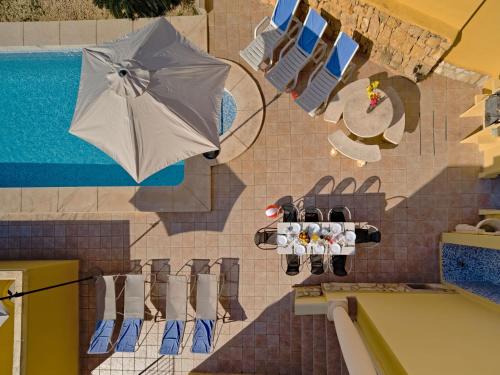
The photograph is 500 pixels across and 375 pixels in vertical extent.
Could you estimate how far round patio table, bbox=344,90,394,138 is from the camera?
6773 mm

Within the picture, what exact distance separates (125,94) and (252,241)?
374cm

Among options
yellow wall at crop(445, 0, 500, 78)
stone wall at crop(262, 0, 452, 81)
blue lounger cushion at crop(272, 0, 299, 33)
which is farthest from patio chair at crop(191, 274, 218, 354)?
yellow wall at crop(445, 0, 500, 78)

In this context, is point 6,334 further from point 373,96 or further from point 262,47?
point 373,96

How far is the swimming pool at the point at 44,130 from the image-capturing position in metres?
8.04

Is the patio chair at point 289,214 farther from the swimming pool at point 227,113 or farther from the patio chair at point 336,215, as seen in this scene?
the swimming pool at point 227,113

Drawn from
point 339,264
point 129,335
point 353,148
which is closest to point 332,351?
point 339,264

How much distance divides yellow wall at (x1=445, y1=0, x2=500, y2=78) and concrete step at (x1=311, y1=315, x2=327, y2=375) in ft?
17.2

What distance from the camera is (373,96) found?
6.69m

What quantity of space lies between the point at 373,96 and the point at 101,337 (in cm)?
678

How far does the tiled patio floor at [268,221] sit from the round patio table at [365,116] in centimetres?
65

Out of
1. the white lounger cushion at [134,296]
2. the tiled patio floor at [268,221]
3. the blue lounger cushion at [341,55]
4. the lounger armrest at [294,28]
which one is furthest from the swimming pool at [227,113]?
the white lounger cushion at [134,296]

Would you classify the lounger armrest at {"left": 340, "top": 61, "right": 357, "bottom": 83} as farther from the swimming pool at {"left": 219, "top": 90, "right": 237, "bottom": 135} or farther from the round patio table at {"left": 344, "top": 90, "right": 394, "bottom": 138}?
the swimming pool at {"left": 219, "top": 90, "right": 237, "bottom": 135}

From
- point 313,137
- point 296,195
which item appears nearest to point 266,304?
point 296,195

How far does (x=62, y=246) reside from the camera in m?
7.91
